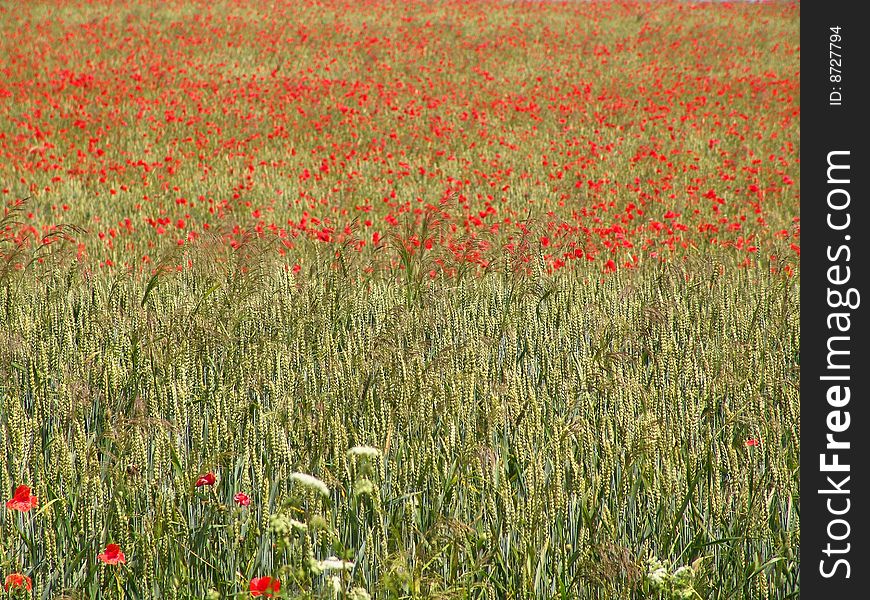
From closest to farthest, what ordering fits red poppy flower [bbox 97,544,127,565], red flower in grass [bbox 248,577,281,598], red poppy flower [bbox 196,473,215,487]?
red flower in grass [bbox 248,577,281,598]
red poppy flower [bbox 97,544,127,565]
red poppy flower [bbox 196,473,215,487]

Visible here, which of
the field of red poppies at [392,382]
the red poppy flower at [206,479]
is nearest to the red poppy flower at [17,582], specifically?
the field of red poppies at [392,382]

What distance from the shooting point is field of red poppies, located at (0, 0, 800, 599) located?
2.20m

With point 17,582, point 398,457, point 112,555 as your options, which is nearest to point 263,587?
point 112,555

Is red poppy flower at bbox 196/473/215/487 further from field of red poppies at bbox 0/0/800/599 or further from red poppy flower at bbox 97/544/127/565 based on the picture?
red poppy flower at bbox 97/544/127/565

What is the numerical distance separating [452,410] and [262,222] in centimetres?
505

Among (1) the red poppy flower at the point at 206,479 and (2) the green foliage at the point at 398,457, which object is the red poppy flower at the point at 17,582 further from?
(1) the red poppy flower at the point at 206,479

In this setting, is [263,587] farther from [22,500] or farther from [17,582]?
[22,500]

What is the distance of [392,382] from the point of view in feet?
8.76

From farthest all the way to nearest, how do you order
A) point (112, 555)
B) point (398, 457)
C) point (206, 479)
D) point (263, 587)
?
point (398, 457), point (206, 479), point (112, 555), point (263, 587)

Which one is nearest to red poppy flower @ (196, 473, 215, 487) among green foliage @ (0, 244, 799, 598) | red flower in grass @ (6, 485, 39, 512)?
green foliage @ (0, 244, 799, 598)

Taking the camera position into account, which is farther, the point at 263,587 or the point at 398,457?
the point at 398,457

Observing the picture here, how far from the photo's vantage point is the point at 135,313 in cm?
392

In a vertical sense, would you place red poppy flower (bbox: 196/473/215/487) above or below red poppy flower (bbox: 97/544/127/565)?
above
